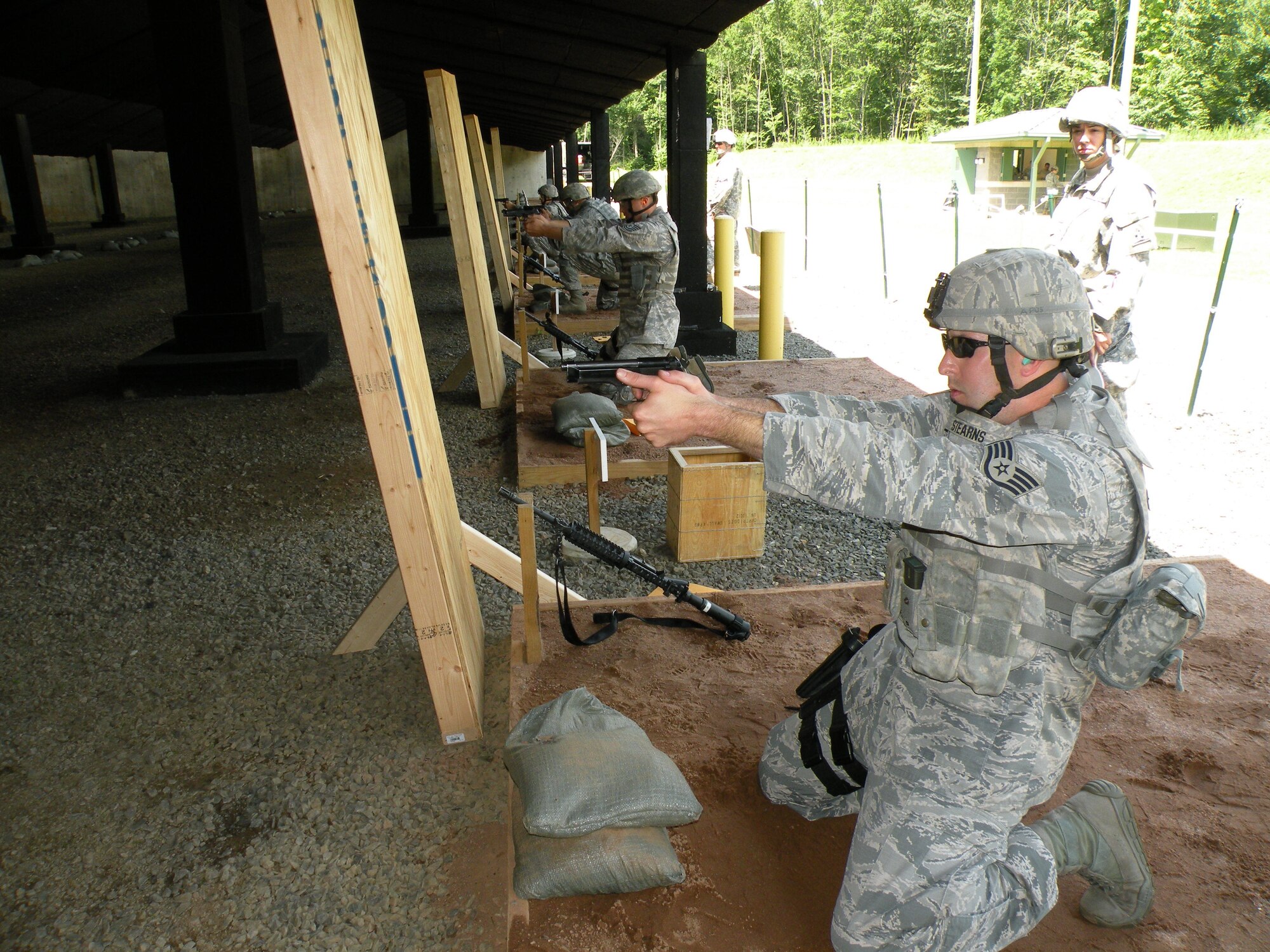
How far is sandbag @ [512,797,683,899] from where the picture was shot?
6.88 ft

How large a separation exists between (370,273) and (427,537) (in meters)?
0.76

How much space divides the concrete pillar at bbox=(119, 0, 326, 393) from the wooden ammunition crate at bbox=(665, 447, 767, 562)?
4.57 meters

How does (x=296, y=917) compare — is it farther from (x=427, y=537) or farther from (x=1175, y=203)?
(x=1175, y=203)

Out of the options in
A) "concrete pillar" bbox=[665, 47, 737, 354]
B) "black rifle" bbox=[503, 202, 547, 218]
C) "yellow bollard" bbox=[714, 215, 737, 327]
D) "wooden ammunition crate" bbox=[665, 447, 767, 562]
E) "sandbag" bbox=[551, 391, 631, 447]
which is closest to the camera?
"wooden ammunition crate" bbox=[665, 447, 767, 562]

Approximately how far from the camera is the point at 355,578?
4.22 metres

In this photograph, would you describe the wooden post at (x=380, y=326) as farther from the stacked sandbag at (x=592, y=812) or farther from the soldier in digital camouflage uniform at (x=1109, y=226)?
the soldier in digital camouflage uniform at (x=1109, y=226)

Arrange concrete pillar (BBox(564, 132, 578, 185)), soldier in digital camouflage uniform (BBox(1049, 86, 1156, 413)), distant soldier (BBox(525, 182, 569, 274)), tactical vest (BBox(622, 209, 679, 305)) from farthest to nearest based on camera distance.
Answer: concrete pillar (BBox(564, 132, 578, 185)) < distant soldier (BBox(525, 182, 569, 274)) < tactical vest (BBox(622, 209, 679, 305)) < soldier in digital camouflage uniform (BBox(1049, 86, 1156, 413))

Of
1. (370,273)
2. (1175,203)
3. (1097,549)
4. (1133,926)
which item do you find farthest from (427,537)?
(1175,203)

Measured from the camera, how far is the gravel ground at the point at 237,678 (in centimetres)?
238

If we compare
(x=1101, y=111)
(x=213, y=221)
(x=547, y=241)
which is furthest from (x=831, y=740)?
(x=547, y=241)

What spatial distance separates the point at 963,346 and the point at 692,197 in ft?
23.7

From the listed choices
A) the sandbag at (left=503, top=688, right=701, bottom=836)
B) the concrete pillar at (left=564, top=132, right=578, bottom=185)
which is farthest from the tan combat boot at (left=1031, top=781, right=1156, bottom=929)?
the concrete pillar at (left=564, top=132, right=578, bottom=185)

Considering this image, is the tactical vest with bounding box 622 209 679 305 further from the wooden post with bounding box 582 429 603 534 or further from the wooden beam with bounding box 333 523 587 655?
the wooden beam with bounding box 333 523 587 655

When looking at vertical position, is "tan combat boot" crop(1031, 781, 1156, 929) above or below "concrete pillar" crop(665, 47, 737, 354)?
below
